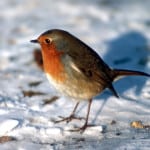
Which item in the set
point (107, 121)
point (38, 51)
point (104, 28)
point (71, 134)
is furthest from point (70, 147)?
point (104, 28)

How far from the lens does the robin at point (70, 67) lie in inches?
→ 182

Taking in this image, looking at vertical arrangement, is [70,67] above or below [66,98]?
above

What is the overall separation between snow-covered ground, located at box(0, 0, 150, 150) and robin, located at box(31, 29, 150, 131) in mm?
261

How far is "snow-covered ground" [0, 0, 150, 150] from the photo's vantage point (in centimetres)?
447

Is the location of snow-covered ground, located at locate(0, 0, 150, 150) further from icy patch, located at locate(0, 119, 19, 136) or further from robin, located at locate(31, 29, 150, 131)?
robin, located at locate(31, 29, 150, 131)

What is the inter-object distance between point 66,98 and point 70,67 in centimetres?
76

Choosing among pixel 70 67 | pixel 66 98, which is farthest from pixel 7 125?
pixel 66 98

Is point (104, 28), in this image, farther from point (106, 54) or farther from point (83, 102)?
point (83, 102)

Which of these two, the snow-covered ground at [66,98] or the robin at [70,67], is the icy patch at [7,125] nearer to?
the snow-covered ground at [66,98]

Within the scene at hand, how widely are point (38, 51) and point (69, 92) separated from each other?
77.6 inches

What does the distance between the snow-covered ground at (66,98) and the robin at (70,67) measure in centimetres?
26

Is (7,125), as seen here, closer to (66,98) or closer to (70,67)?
(70,67)

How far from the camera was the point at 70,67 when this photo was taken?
464cm

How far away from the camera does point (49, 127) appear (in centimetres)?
466
